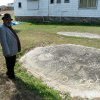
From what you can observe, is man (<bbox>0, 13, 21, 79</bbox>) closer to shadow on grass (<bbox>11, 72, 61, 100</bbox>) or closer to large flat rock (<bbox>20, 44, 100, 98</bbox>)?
shadow on grass (<bbox>11, 72, 61, 100</bbox>)

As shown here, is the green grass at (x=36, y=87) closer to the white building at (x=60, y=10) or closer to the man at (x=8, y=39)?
the man at (x=8, y=39)

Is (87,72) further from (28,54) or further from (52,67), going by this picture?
(28,54)

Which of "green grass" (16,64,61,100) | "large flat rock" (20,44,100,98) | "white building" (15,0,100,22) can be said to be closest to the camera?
"green grass" (16,64,61,100)

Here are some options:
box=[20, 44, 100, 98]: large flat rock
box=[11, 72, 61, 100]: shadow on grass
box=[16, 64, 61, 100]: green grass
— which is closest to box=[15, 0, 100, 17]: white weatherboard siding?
box=[20, 44, 100, 98]: large flat rock

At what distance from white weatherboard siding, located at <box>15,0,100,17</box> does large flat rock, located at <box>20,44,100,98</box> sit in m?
14.6

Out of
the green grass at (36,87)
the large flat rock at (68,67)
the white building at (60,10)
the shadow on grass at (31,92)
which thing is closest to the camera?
the shadow on grass at (31,92)

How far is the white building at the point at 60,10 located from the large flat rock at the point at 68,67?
14549 mm

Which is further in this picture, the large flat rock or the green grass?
the large flat rock

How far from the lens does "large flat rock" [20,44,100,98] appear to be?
813 cm

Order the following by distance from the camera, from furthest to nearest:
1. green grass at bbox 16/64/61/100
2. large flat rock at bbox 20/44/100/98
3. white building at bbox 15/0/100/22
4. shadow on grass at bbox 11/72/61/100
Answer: white building at bbox 15/0/100/22 → large flat rock at bbox 20/44/100/98 → green grass at bbox 16/64/61/100 → shadow on grass at bbox 11/72/61/100

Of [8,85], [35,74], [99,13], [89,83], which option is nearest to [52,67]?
[35,74]

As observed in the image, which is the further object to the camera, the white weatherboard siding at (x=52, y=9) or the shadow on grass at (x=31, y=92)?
the white weatherboard siding at (x=52, y=9)

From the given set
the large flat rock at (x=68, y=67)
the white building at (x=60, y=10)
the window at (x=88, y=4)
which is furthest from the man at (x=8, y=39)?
the window at (x=88, y=4)

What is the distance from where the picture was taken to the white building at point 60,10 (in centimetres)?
2520
